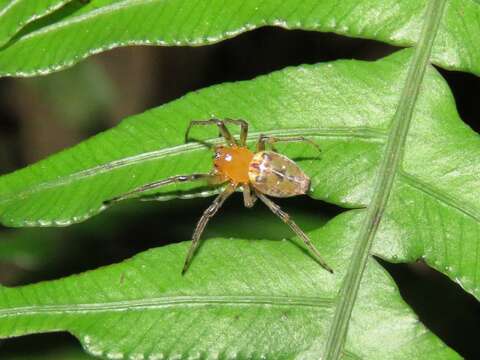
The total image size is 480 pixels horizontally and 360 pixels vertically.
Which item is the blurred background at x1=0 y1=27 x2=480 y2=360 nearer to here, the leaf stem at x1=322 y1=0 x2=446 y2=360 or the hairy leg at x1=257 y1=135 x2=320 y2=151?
the hairy leg at x1=257 y1=135 x2=320 y2=151

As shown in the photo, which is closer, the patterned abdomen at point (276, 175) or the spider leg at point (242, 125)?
the spider leg at point (242, 125)

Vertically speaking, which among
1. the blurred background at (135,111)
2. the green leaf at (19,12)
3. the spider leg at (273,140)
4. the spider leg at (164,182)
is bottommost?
the blurred background at (135,111)

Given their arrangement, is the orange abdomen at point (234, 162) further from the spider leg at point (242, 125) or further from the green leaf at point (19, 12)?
the green leaf at point (19, 12)

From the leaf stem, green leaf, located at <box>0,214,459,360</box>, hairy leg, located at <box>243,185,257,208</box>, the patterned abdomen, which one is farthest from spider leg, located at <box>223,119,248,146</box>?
hairy leg, located at <box>243,185,257,208</box>

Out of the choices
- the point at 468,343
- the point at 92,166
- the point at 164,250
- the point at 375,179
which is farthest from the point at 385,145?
the point at 468,343

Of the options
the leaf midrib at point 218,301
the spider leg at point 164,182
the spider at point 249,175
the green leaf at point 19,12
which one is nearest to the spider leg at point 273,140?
the spider at point 249,175

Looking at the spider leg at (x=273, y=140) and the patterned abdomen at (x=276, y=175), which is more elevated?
the spider leg at (x=273, y=140)

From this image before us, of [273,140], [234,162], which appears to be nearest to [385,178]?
[273,140]
